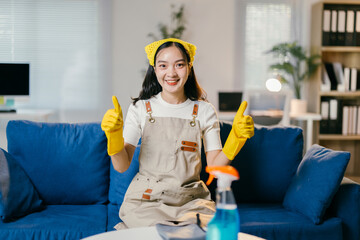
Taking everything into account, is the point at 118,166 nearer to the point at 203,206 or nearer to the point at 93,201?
the point at 203,206

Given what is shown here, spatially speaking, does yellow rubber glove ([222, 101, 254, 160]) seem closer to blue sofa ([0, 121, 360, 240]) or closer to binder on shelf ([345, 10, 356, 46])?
blue sofa ([0, 121, 360, 240])

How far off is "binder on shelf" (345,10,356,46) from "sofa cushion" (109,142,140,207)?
9.56 ft

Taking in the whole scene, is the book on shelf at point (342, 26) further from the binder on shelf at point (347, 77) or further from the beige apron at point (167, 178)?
the beige apron at point (167, 178)

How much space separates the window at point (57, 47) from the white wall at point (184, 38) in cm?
20

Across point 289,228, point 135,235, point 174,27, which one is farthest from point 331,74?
point 135,235

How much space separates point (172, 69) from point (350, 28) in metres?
3.02

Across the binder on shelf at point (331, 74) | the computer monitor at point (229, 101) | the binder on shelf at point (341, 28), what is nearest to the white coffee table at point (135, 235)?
the computer monitor at point (229, 101)

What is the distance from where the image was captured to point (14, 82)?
13.6 ft

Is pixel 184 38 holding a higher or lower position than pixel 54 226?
higher

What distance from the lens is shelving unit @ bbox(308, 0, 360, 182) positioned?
409 centimetres

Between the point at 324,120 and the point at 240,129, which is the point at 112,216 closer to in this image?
the point at 240,129

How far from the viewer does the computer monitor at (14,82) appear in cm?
412

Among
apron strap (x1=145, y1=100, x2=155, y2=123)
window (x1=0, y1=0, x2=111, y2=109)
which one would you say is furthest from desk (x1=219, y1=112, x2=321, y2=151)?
apron strap (x1=145, y1=100, x2=155, y2=123)

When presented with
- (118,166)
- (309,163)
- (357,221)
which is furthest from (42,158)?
(357,221)
